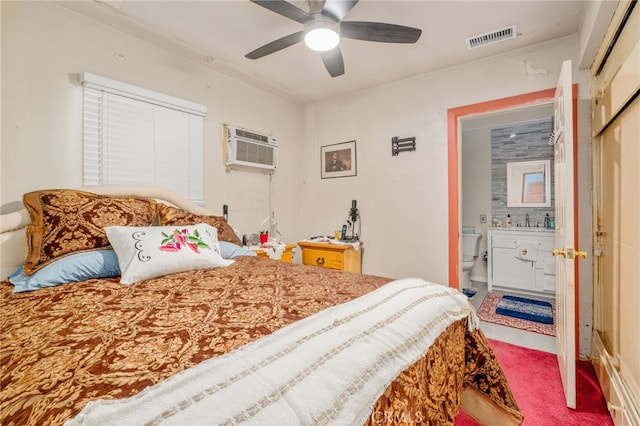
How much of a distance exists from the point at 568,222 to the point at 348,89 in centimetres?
254

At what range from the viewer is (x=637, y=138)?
1.32m

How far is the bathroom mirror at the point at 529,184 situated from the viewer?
3.99 meters

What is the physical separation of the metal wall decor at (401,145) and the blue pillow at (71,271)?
8.72 feet

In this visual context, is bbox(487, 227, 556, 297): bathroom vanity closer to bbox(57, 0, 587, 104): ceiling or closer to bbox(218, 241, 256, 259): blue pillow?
bbox(57, 0, 587, 104): ceiling

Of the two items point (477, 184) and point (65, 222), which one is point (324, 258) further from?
point (477, 184)

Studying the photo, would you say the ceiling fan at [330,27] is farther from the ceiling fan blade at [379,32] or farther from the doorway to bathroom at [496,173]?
the doorway to bathroom at [496,173]

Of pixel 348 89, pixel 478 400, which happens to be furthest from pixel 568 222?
pixel 348 89

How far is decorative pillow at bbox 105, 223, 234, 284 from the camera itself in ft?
4.86

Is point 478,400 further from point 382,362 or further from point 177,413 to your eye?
point 177,413

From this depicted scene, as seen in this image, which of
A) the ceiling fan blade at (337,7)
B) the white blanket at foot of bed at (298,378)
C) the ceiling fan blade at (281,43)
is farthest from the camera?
the ceiling fan blade at (281,43)

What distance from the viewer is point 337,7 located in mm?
1650

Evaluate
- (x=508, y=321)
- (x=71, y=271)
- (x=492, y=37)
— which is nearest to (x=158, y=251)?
(x=71, y=271)

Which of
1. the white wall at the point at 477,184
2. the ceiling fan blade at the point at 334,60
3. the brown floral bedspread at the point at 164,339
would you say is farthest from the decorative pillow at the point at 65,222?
the white wall at the point at 477,184

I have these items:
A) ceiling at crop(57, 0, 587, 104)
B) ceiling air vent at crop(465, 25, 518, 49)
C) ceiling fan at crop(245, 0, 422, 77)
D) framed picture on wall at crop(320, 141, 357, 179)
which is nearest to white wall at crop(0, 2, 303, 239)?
ceiling at crop(57, 0, 587, 104)
